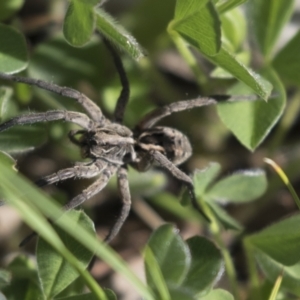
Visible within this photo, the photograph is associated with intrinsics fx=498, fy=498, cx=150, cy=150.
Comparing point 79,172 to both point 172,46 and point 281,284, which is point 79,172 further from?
point 172,46

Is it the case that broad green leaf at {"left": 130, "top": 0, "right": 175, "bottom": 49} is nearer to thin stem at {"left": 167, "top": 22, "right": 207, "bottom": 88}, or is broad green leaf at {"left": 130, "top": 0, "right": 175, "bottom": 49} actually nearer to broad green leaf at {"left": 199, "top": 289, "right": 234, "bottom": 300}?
thin stem at {"left": 167, "top": 22, "right": 207, "bottom": 88}

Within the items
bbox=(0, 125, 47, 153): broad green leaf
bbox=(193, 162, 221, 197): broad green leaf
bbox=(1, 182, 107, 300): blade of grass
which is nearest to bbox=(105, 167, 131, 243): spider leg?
bbox=(193, 162, 221, 197): broad green leaf

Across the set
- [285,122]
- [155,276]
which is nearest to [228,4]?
[155,276]

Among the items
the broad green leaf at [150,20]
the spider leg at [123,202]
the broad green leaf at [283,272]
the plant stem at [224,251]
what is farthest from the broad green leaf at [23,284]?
the broad green leaf at [150,20]

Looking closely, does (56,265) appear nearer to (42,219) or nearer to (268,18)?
(42,219)

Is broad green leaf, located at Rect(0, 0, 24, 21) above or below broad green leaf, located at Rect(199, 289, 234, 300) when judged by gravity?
above

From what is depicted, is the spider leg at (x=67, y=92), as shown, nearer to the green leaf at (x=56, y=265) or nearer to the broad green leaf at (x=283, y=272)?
Answer: the green leaf at (x=56, y=265)

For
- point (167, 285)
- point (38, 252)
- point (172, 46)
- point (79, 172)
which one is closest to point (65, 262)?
point (38, 252)
